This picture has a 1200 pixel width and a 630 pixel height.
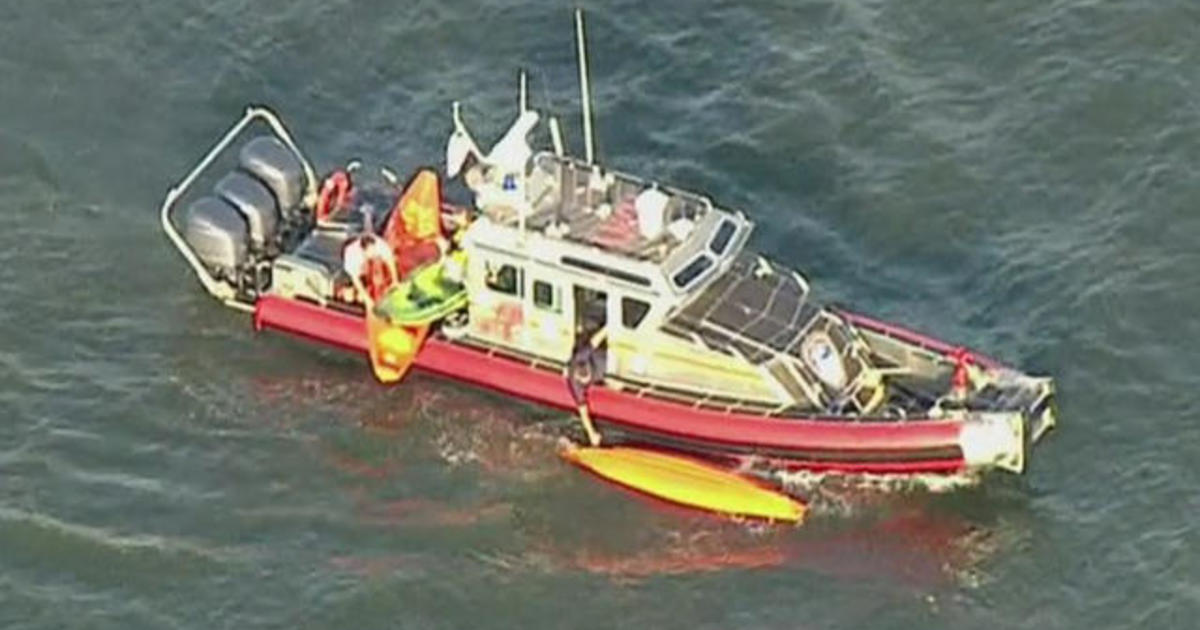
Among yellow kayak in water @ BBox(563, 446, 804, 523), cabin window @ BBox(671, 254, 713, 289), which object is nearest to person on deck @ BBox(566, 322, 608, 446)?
yellow kayak in water @ BBox(563, 446, 804, 523)

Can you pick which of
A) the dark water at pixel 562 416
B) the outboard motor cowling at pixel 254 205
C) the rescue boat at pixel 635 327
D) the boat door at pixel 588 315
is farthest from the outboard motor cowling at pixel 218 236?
the boat door at pixel 588 315

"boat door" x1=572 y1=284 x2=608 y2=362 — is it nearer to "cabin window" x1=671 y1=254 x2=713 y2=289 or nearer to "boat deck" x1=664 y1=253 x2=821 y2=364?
"boat deck" x1=664 y1=253 x2=821 y2=364

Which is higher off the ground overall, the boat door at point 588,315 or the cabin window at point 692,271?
the cabin window at point 692,271

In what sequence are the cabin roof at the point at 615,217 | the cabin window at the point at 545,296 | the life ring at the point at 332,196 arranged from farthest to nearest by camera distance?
the life ring at the point at 332,196 → the cabin window at the point at 545,296 → the cabin roof at the point at 615,217

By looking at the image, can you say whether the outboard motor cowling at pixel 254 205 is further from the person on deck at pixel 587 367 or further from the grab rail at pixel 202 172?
the person on deck at pixel 587 367

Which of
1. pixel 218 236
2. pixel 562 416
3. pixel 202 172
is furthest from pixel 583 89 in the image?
pixel 202 172

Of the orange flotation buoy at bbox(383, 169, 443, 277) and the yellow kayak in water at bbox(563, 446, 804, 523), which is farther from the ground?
the orange flotation buoy at bbox(383, 169, 443, 277)

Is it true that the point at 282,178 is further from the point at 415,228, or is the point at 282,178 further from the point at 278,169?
the point at 415,228

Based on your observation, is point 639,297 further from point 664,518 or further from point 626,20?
point 626,20
